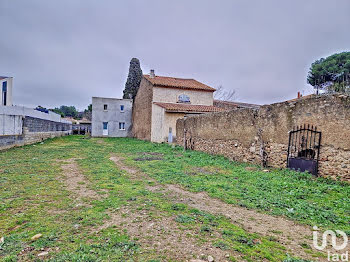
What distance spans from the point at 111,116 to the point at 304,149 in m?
26.1

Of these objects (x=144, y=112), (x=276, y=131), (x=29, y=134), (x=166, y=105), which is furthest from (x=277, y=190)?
(x=144, y=112)

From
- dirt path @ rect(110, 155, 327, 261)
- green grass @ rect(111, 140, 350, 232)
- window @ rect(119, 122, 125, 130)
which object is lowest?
dirt path @ rect(110, 155, 327, 261)

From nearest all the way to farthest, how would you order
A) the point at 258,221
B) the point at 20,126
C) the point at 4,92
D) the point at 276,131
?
the point at 258,221
the point at 276,131
the point at 20,126
the point at 4,92

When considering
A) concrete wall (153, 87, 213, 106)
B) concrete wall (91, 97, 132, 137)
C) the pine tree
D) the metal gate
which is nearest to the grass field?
the metal gate

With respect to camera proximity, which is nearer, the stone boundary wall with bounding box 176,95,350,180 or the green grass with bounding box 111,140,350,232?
the green grass with bounding box 111,140,350,232

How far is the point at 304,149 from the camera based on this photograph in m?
6.86

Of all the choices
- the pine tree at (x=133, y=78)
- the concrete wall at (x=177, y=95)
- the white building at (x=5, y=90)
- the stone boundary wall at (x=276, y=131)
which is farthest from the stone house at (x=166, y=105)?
the white building at (x=5, y=90)

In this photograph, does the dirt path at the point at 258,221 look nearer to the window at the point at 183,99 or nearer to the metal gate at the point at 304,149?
the metal gate at the point at 304,149

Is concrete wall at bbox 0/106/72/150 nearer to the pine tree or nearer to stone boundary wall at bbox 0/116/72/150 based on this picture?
stone boundary wall at bbox 0/116/72/150

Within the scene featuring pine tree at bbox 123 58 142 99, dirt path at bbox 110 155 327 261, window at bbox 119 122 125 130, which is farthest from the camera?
pine tree at bbox 123 58 142 99

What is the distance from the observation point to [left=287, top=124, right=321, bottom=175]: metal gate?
6473 millimetres

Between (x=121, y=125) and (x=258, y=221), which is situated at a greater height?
(x=121, y=125)

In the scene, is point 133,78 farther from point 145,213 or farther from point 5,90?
point 145,213

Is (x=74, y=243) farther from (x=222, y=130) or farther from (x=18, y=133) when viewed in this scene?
(x=18, y=133)
